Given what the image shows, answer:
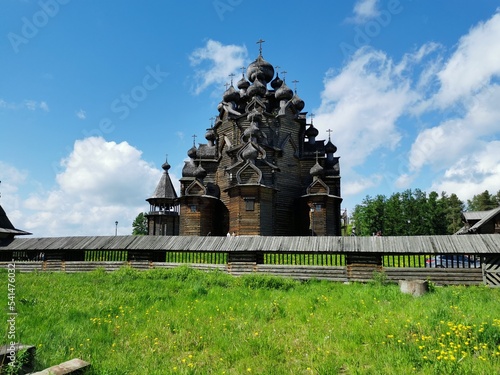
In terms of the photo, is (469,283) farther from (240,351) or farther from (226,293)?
(240,351)

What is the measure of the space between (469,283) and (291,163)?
1826 cm

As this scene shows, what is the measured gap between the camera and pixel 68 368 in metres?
4.16

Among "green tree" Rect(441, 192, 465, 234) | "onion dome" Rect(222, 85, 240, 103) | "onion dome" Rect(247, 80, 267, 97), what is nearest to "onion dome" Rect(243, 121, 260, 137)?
"onion dome" Rect(247, 80, 267, 97)

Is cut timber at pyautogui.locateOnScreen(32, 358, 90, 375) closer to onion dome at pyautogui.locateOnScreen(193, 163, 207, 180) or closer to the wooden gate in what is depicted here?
the wooden gate

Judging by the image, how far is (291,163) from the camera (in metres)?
28.6

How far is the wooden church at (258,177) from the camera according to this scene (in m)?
24.1

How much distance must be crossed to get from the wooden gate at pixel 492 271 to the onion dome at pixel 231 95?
80.0ft

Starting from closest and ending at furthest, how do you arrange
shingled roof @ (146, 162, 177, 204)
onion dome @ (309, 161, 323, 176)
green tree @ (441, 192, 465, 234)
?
onion dome @ (309, 161, 323, 176), shingled roof @ (146, 162, 177, 204), green tree @ (441, 192, 465, 234)

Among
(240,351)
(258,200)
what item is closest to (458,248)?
(240,351)

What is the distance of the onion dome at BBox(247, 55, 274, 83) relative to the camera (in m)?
33.0

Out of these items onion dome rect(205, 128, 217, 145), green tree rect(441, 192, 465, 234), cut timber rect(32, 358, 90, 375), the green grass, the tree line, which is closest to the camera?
cut timber rect(32, 358, 90, 375)

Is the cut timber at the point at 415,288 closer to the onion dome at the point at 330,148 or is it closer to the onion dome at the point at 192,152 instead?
the onion dome at the point at 330,148

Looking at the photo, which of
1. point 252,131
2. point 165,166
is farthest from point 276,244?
point 165,166

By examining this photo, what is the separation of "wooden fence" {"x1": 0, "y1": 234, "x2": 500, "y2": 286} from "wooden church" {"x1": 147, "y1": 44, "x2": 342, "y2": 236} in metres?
9.31
